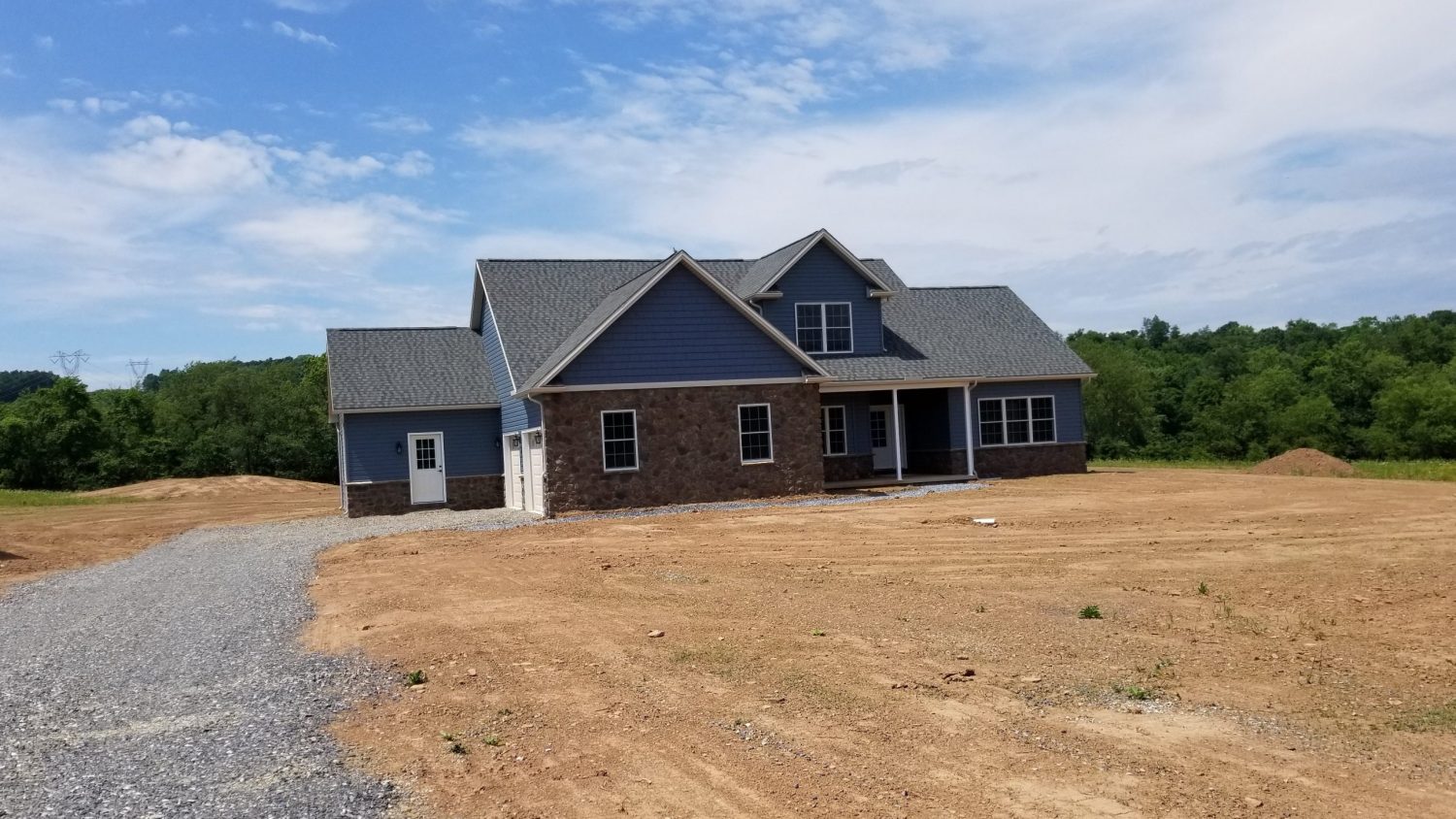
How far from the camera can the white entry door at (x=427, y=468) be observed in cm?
2703

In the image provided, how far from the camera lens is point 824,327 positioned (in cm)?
2850

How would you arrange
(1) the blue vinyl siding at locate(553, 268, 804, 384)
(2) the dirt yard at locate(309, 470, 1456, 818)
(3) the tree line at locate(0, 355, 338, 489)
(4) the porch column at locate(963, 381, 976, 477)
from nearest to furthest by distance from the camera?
(2) the dirt yard at locate(309, 470, 1456, 818) → (1) the blue vinyl siding at locate(553, 268, 804, 384) → (4) the porch column at locate(963, 381, 976, 477) → (3) the tree line at locate(0, 355, 338, 489)

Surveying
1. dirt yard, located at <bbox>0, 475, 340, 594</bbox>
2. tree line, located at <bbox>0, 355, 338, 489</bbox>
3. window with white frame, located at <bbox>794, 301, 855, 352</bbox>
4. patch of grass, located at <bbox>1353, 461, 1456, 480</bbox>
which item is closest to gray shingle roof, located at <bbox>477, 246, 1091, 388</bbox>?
window with white frame, located at <bbox>794, 301, 855, 352</bbox>

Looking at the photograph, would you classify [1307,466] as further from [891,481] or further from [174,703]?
[174,703]

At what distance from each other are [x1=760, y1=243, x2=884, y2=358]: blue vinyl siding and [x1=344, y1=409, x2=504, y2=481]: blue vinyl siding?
776 centimetres

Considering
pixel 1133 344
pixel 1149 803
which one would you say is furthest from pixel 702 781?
pixel 1133 344

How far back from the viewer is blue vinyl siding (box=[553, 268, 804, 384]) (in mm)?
23312

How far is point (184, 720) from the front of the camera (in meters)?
7.53

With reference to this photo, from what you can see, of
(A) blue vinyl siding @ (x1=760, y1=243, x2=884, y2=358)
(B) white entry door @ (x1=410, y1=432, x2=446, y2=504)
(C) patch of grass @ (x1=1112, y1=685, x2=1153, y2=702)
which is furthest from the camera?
(A) blue vinyl siding @ (x1=760, y1=243, x2=884, y2=358)

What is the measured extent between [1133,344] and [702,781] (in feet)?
297

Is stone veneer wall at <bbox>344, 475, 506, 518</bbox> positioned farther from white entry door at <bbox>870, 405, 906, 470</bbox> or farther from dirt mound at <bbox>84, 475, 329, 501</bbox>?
dirt mound at <bbox>84, 475, 329, 501</bbox>

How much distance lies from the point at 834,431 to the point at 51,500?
30.7 meters

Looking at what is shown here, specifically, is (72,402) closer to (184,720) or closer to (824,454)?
(824,454)

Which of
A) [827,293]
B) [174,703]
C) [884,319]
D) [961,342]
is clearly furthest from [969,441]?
[174,703]
